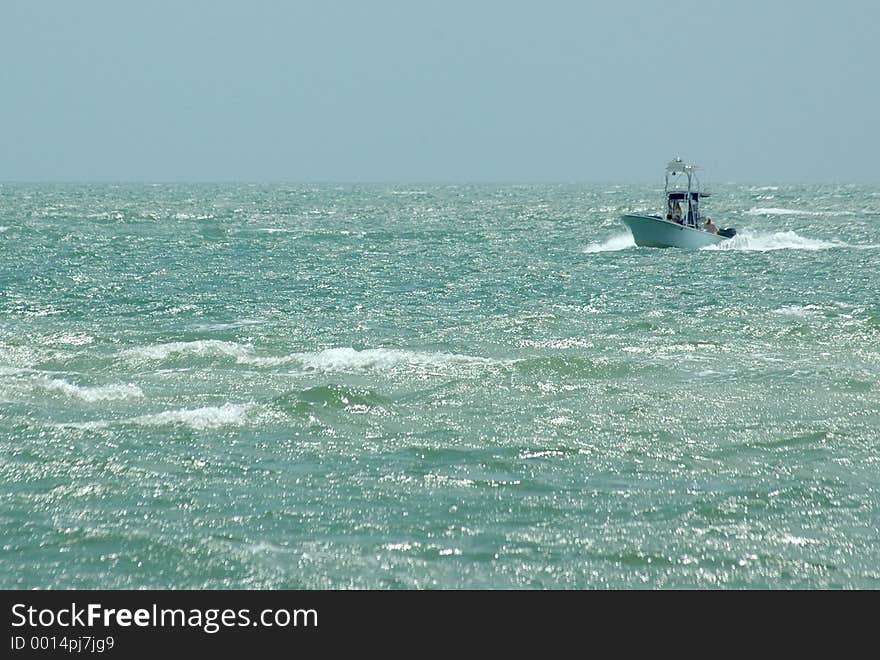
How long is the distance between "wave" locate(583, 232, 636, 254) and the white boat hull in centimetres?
161

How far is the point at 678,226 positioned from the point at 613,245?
5.90 metres

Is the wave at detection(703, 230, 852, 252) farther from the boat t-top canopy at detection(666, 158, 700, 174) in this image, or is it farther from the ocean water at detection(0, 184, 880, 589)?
the ocean water at detection(0, 184, 880, 589)

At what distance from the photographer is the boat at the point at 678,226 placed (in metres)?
55.3

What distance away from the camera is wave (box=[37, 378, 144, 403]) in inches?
752

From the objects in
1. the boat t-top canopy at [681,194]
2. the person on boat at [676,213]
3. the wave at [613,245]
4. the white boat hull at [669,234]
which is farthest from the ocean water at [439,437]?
the wave at [613,245]

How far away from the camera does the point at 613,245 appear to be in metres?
60.6

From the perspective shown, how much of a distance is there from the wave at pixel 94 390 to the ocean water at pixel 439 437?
95 millimetres

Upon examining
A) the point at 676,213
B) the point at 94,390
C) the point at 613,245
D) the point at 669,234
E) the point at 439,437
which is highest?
the point at 676,213

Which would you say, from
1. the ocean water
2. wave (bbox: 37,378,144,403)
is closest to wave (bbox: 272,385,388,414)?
the ocean water

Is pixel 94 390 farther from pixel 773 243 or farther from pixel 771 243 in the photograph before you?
pixel 773 243

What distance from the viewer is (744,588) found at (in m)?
10.9

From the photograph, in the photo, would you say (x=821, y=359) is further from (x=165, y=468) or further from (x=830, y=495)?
(x=165, y=468)

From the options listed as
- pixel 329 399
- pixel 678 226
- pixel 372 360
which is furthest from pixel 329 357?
pixel 678 226
